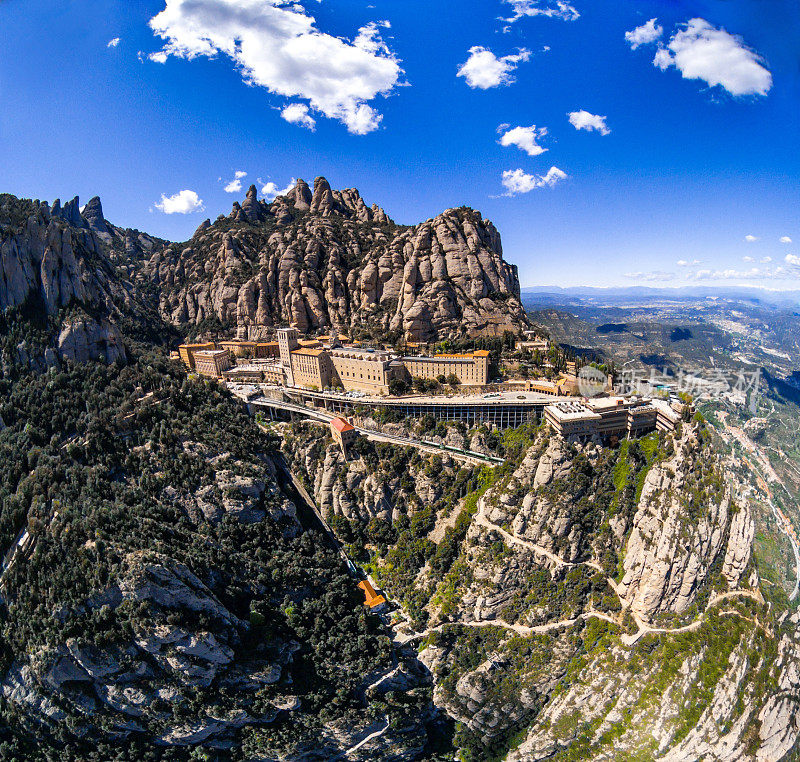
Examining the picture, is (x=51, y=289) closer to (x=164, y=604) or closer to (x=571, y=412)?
(x=164, y=604)

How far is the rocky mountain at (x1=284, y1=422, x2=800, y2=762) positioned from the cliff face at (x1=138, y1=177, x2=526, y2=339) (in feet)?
145

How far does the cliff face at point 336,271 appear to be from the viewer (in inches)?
3780

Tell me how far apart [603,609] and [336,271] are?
96.9 meters

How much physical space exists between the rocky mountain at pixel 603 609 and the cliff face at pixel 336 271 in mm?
44069

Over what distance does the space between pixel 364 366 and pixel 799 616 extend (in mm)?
74245

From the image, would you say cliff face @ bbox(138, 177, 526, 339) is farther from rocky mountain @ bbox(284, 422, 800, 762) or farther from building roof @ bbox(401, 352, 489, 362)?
rocky mountain @ bbox(284, 422, 800, 762)

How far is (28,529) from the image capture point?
4872 cm

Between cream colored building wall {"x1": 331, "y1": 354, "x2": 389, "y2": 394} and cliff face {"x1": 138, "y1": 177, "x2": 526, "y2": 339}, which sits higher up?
cliff face {"x1": 138, "y1": 177, "x2": 526, "y2": 339}

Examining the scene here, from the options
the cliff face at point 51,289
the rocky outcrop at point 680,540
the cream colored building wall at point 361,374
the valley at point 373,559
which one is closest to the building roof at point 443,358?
the valley at point 373,559

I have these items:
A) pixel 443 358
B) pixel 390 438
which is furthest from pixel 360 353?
pixel 390 438

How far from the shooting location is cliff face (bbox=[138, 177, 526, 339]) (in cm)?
9600

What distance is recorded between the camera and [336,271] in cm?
11350

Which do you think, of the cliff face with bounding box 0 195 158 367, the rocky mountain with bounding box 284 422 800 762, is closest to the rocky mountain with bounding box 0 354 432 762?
the cliff face with bounding box 0 195 158 367

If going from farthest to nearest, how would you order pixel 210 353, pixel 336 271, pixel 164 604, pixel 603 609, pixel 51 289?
pixel 336 271 → pixel 210 353 → pixel 51 289 → pixel 603 609 → pixel 164 604
